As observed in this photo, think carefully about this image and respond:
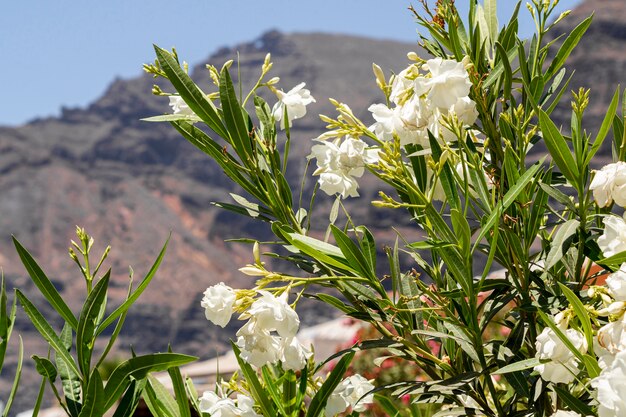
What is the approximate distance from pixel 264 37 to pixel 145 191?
80.8 ft

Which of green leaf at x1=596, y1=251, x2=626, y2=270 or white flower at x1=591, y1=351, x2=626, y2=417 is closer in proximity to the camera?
white flower at x1=591, y1=351, x2=626, y2=417

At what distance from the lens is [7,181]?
50750 millimetres

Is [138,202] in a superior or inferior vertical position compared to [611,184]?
inferior

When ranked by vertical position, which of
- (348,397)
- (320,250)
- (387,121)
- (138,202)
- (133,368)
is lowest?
(138,202)

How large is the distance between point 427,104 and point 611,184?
0.21 meters

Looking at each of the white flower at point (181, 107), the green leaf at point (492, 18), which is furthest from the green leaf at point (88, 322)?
the green leaf at point (492, 18)

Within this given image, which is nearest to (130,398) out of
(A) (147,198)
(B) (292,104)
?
(B) (292,104)

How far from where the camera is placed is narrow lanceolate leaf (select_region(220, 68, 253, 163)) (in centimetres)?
88

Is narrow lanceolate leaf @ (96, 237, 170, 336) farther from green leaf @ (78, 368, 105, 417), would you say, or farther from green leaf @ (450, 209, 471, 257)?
green leaf @ (450, 209, 471, 257)

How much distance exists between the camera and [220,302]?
2.68ft

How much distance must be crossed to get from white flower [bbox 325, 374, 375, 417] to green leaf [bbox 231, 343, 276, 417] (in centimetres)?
7

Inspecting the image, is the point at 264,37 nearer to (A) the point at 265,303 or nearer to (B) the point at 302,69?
(B) the point at 302,69

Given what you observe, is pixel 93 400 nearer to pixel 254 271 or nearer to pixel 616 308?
pixel 254 271

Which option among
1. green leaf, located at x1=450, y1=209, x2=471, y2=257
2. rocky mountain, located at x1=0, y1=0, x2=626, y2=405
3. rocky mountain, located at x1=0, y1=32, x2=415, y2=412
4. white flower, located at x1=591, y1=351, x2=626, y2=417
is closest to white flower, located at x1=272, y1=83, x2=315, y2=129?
green leaf, located at x1=450, y1=209, x2=471, y2=257
